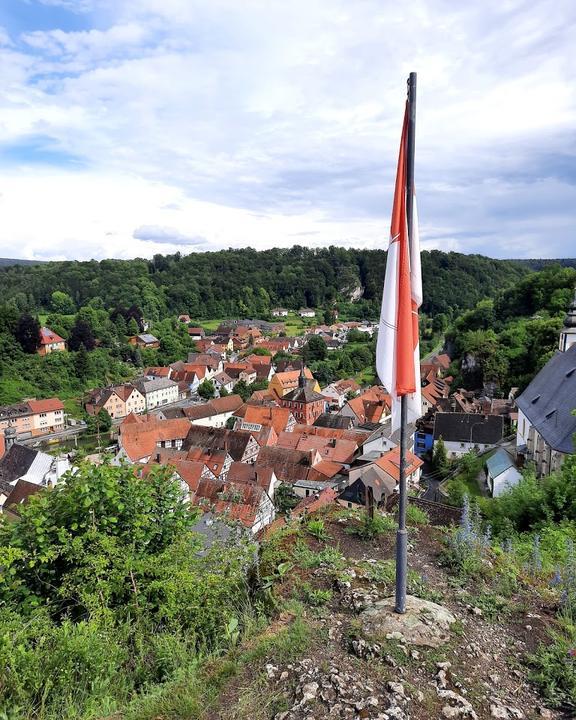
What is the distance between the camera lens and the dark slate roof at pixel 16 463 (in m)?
28.2

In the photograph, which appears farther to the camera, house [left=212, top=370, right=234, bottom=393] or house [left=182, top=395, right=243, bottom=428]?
house [left=212, top=370, right=234, bottom=393]

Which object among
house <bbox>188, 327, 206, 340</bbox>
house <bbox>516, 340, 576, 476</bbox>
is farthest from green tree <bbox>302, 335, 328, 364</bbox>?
house <bbox>516, 340, 576, 476</bbox>

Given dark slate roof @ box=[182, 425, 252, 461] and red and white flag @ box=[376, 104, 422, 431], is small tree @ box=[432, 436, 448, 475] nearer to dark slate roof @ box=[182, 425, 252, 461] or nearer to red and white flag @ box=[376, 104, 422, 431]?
dark slate roof @ box=[182, 425, 252, 461]

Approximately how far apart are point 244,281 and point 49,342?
249 ft

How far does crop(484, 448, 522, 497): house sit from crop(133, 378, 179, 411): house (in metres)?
45.7

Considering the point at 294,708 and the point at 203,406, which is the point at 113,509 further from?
the point at 203,406

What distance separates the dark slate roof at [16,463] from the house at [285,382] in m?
30.4

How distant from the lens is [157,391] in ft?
204

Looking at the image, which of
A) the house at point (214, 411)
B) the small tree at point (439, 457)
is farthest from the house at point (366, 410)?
the small tree at point (439, 457)

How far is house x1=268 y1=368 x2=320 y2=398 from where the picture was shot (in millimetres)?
57191

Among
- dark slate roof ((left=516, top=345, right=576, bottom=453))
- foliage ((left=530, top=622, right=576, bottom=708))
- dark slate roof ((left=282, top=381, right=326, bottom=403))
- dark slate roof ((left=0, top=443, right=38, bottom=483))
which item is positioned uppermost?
foliage ((left=530, top=622, right=576, bottom=708))

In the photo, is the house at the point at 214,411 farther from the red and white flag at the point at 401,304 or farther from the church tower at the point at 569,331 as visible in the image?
the red and white flag at the point at 401,304

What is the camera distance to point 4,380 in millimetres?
56719

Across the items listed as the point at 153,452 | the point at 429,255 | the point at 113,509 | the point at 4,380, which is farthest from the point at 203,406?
the point at 429,255
